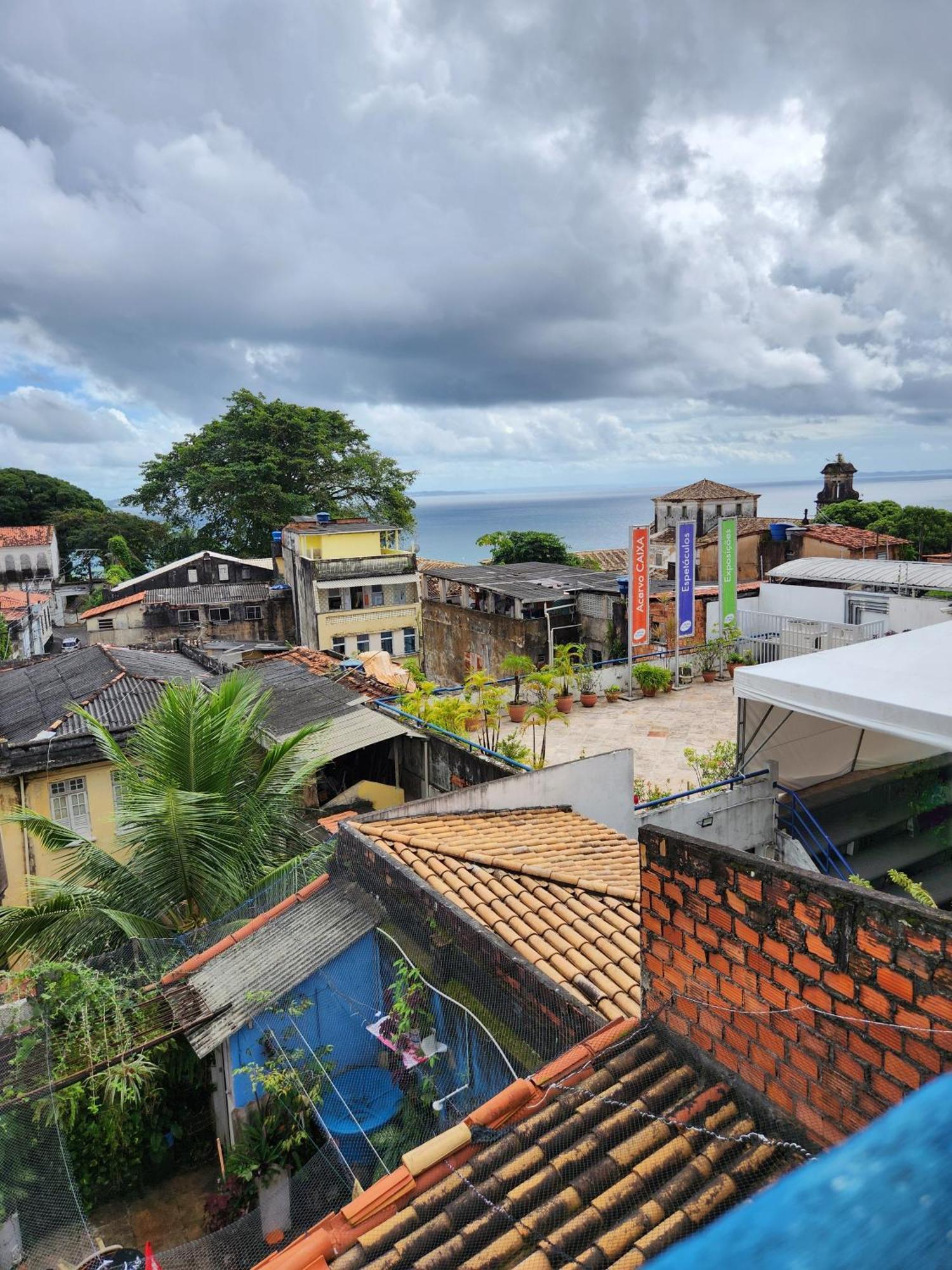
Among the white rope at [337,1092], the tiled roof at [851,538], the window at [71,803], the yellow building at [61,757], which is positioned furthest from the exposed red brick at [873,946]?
the tiled roof at [851,538]

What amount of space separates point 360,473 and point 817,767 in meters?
44.0

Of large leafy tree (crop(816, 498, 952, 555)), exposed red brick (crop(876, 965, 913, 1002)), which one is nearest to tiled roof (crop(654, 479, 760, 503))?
large leafy tree (crop(816, 498, 952, 555))

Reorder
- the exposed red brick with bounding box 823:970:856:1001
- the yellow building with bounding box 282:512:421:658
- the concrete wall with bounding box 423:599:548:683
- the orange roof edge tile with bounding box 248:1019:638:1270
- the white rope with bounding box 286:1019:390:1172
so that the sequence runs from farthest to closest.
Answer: the yellow building with bounding box 282:512:421:658 → the concrete wall with bounding box 423:599:548:683 → the white rope with bounding box 286:1019:390:1172 → the orange roof edge tile with bounding box 248:1019:638:1270 → the exposed red brick with bounding box 823:970:856:1001

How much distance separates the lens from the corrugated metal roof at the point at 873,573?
2519 cm

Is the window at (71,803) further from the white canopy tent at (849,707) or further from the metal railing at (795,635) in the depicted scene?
the metal railing at (795,635)

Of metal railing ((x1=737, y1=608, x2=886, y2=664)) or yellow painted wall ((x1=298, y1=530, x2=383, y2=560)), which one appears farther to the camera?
yellow painted wall ((x1=298, y1=530, x2=383, y2=560))

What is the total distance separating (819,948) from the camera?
10.8 feet

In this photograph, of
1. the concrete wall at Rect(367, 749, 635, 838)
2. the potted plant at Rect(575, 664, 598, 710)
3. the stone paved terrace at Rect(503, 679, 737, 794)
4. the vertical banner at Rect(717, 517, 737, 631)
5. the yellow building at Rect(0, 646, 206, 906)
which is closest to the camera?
the concrete wall at Rect(367, 749, 635, 838)

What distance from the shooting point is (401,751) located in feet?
47.0

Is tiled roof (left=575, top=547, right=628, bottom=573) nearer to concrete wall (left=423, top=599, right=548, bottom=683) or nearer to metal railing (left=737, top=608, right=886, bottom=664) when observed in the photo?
concrete wall (left=423, top=599, right=548, bottom=683)

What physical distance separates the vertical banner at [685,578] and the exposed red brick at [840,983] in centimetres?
1807

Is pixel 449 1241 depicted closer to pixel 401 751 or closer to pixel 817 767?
pixel 817 767

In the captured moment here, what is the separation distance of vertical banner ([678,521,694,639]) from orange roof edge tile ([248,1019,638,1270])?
17376 millimetres

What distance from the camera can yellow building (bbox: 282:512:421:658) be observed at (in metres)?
34.4
